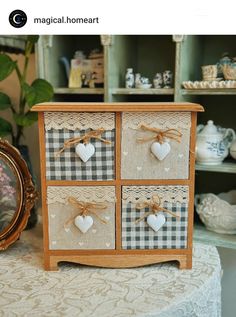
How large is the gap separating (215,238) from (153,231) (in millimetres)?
441

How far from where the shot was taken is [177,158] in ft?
3.00

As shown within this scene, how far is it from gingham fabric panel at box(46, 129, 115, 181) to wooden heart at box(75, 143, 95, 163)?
1 cm

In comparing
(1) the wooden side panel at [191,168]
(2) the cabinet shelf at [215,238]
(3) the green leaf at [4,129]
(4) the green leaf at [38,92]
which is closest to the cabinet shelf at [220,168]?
(2) the cabinet shelf at [215,238]

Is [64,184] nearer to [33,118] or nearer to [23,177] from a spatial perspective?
[23,177]

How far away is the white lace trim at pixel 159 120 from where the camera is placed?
2.96 ft

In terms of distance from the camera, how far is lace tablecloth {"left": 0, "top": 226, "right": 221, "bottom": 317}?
2.58 ft

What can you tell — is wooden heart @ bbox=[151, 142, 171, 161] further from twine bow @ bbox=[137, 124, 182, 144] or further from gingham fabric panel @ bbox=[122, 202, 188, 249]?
gingham fabric panel @ bbox=[122, 202, 188, 249]

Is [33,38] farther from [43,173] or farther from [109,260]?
[109,260]

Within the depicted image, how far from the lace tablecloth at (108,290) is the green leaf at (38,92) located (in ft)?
1.61

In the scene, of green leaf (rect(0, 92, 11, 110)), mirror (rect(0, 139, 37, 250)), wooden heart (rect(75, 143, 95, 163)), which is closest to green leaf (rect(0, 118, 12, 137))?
green leaf (rect(0, 92, 11, 110))

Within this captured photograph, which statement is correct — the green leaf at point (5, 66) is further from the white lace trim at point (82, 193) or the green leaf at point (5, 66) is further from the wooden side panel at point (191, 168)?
the wooden side panel at point (191, 168)

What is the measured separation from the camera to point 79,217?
92 cm
